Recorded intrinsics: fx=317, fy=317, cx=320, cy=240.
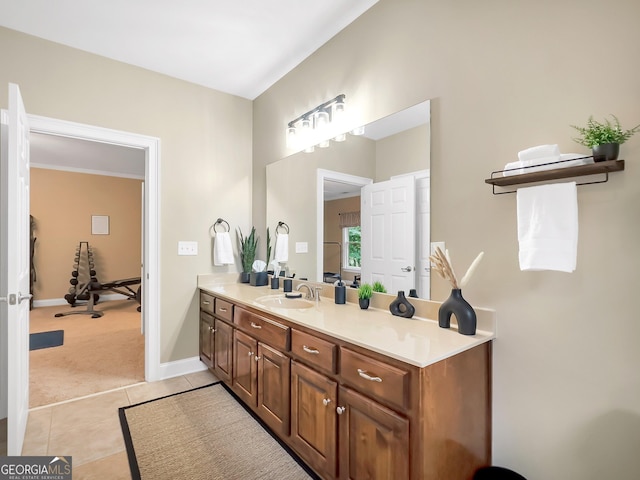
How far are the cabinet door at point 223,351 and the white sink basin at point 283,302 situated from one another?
0.36 metres

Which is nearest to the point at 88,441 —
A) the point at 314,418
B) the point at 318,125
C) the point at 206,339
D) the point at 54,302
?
the point at 206,339

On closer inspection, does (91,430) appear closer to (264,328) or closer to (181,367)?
(181,367)

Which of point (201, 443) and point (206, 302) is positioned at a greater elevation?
point (206, 302)

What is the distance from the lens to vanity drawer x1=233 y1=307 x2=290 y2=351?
1.78 m

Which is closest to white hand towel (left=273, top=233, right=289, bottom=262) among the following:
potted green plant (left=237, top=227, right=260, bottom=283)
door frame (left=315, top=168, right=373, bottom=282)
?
potted green plant (left=237, top=227, right=260, bottom=283)

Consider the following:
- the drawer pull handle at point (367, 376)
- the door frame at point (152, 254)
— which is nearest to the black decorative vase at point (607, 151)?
the drawer pull handle at point (367, 376)

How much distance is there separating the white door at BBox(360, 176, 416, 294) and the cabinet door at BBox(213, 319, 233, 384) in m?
1.16

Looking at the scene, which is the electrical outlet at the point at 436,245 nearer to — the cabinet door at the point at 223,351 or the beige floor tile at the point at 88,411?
the cabinet door at the point at 223,351

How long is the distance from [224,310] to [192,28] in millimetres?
2093

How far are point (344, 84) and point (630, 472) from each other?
7.95ft

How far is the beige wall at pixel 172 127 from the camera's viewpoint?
7.73ft

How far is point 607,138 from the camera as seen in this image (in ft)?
3.62

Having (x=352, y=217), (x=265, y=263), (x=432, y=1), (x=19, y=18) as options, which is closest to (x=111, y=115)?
(x=19, y=18)

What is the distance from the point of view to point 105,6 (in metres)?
2.07
